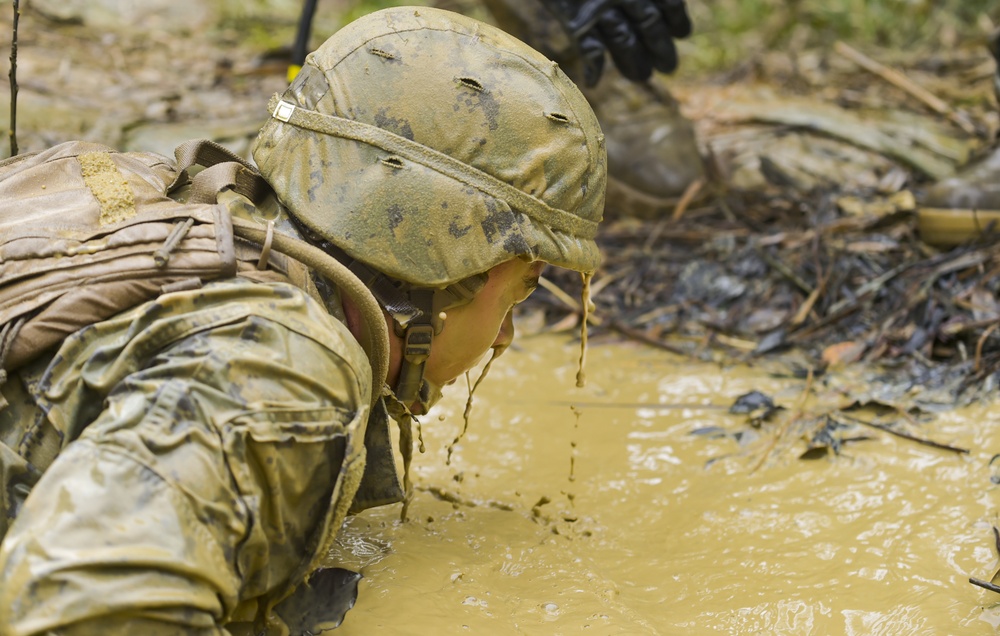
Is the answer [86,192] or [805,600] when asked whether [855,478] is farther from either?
[86,192]

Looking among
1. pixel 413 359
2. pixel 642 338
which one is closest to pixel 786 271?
pixel 642 338

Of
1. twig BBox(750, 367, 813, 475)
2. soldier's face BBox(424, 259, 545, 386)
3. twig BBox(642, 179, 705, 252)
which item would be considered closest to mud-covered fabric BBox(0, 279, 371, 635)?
soldier's face BBox(424, 259, 545, 386)

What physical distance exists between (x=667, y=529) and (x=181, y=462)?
1.73 meters

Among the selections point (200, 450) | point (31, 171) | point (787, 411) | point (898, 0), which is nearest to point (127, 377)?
point (200, 450)

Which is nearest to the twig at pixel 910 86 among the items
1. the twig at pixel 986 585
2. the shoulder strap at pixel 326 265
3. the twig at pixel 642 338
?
the twig at pixel 642 338

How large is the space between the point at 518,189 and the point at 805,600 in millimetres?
1260

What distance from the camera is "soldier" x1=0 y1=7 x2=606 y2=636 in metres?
1.55

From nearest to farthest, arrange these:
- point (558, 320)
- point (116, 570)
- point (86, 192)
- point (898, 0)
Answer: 1. point (116, 570)
2. point (86, 192)
3. point (558, 320)
4. point (898, 0)

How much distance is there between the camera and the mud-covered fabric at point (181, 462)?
1516 mm

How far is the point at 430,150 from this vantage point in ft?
7.04

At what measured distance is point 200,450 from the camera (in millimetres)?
1629

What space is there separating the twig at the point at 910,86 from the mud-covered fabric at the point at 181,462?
572 centimetres

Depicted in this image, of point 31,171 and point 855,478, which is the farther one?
point 855,478

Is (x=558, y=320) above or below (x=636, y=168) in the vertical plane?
below
